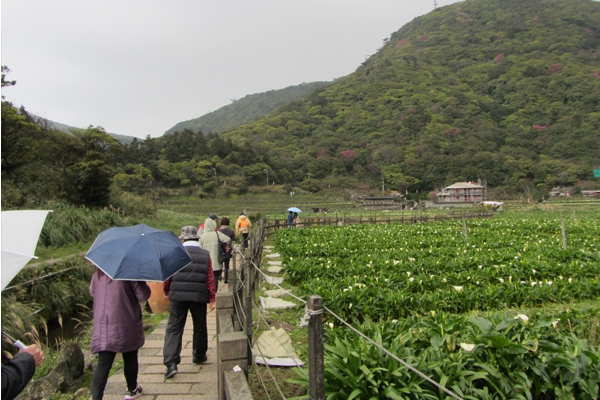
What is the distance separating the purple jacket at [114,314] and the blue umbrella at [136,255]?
0.75 feet

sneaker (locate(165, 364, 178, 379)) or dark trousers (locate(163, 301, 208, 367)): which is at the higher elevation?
dark trousers (locate(163, 301, 208, 367))

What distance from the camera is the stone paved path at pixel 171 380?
3218mm

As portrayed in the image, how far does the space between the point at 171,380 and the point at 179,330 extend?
0.47 m

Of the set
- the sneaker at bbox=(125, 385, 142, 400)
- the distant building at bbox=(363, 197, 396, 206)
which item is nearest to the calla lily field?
the sneaker at bbox=(125, 385, 142, 400)

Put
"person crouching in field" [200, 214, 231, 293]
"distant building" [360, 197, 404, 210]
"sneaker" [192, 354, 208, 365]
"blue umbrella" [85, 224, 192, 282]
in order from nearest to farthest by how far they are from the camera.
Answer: "blue umbrella" [85, 224, 192, 282], "sneaker" [192, 354, 208, 365], "person crouching in field" [200, 214, 231, 293], "distant building" [360, 197, 404, 210]

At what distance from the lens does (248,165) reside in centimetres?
6844

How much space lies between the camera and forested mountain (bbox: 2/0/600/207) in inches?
2579

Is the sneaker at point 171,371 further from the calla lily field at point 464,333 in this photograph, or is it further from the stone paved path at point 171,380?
the calla lily field at point 464,333

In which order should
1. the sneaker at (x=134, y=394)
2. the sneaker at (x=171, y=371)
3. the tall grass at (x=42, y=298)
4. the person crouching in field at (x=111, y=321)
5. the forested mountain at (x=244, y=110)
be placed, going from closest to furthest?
the person crouching in field at (x=111, y=321) < the sneaker at (x=134, y=394) < the sneaker at (x=171, y=371) < the tall grass at (x=42, y=298) < the forested mountain at (x=244, y=110)

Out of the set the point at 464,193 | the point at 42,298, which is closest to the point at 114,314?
the point at 42,298

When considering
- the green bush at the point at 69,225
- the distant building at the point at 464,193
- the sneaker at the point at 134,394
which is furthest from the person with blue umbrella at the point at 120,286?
the distant building at the point at 464,193

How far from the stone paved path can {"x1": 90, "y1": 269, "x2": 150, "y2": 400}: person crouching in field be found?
0.55 metres

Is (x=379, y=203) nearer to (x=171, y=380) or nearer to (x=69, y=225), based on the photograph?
(x=69, y=225)

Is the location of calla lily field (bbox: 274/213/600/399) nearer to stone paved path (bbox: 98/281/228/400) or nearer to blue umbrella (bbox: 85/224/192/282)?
stone paved path (bbox: 98/281/228/400)
